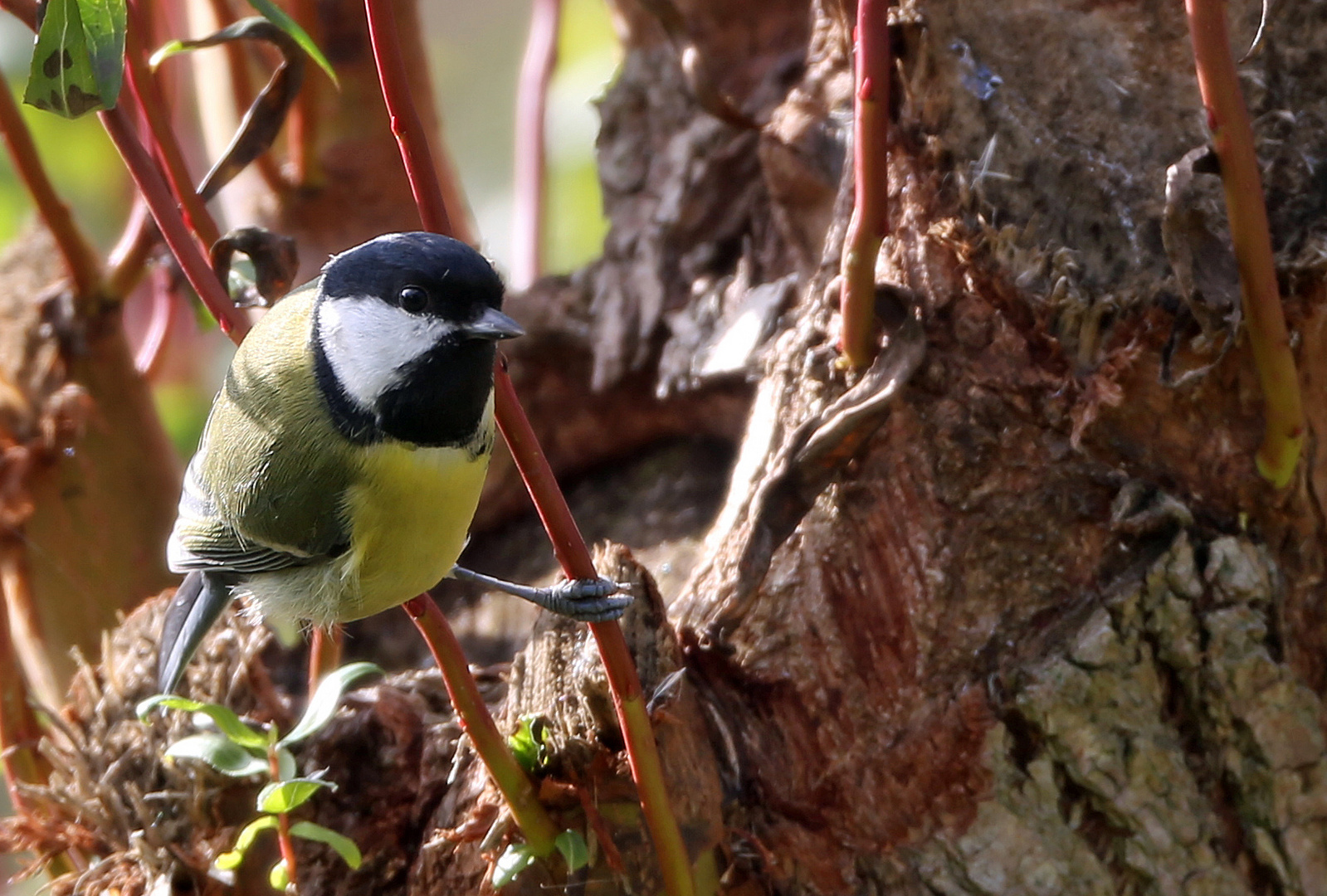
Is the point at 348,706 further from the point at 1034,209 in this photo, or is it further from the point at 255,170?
the point at 255,170

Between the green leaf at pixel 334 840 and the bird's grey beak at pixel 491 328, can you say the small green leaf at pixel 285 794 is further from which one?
the bird's grey beak at pixel 491 328

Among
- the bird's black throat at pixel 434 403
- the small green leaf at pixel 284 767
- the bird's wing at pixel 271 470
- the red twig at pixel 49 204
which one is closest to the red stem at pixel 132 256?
the red twig at pixel 49 204

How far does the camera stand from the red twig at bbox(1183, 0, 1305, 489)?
2.80 feet

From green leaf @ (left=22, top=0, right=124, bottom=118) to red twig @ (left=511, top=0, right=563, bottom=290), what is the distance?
1.37 metres

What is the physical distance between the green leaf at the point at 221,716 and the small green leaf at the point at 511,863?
239 millimetres

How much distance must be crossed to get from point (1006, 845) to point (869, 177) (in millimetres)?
621

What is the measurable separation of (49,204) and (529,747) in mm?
881

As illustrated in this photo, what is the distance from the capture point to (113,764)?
1.13 metres

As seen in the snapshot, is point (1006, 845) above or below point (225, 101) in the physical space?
below

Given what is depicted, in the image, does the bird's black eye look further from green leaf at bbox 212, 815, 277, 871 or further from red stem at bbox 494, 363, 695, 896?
green leaf at bbox 212, 815, 277, 871

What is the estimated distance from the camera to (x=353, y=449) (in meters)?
1.12

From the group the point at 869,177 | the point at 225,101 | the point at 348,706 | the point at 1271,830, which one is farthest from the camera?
the point at 225,101

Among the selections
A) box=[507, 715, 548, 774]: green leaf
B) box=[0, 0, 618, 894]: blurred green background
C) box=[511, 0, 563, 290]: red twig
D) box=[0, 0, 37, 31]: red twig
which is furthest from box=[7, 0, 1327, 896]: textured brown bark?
box=[511, 0, 563, 290]: red twig

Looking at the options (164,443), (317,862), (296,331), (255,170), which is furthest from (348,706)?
(255,170)
